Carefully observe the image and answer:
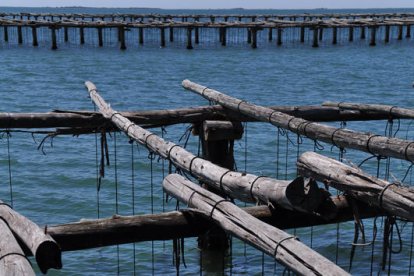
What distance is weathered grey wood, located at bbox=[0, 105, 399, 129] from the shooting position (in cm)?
968

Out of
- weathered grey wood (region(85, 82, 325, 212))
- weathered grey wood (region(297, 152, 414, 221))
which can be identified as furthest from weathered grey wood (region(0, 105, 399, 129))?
weathered grey wood (region(297, 152, 414, 221))

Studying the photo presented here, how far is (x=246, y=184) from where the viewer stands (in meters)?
6.09

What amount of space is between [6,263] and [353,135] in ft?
15.4

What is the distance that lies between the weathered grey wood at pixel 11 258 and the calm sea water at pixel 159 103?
3545 mm

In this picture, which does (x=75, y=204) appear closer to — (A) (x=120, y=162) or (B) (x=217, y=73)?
(A) (x=120, y=162)

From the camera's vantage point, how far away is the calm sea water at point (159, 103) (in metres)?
13.2

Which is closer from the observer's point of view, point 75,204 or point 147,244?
point 147,244

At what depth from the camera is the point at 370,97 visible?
3506 centimetres

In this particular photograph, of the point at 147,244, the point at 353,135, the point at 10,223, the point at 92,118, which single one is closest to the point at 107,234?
the point at 10,223

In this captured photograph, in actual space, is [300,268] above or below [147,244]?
above

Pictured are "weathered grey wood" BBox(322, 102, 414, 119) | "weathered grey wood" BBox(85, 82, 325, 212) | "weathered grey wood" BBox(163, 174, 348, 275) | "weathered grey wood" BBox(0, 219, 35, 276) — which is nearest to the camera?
"weathered grey wood" BBox(0, 219, 35, 276)

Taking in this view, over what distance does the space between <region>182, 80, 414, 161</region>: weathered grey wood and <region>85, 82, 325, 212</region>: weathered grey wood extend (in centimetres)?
185

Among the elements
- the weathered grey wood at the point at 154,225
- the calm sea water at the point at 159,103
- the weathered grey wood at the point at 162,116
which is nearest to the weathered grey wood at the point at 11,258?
the weathered grey wood at the point at 154,225

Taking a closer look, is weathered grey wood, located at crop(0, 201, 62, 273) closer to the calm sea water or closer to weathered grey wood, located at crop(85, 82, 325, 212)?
weathered grey wood, located at crop(85, 82, 325, 212)
